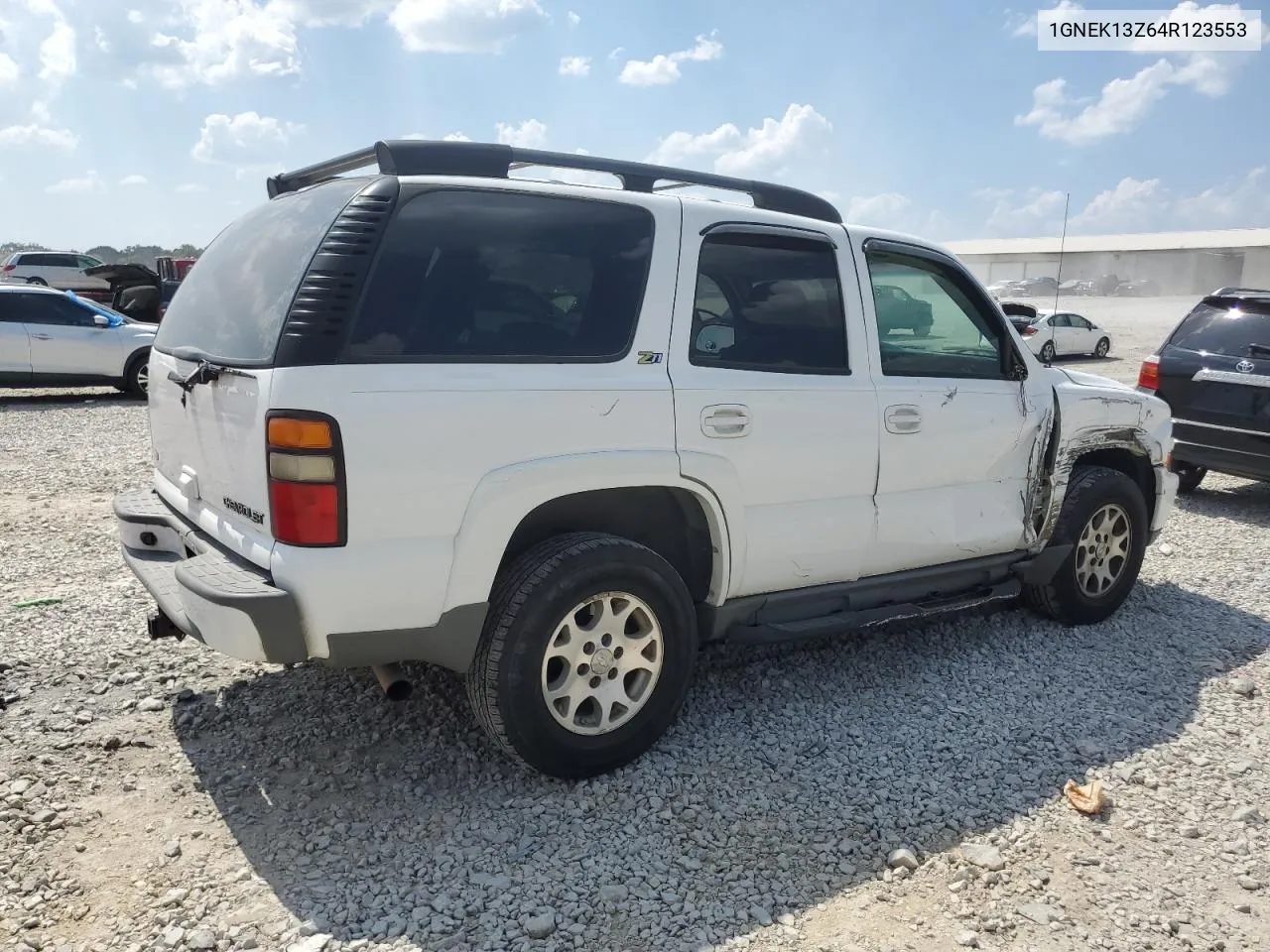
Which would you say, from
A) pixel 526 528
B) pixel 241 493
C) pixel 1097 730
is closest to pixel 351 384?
pixel 241 493

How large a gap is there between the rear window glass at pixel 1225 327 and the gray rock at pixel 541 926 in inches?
282

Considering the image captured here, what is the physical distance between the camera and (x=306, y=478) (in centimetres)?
271

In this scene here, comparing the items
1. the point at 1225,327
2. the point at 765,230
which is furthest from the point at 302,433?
the point at 1225,327

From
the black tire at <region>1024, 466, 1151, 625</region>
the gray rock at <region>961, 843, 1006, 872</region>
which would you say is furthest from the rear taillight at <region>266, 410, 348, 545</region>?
the black tire at <region>1024, 466, 1151, 625</region>

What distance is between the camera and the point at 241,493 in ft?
9.61

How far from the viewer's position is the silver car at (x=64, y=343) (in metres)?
12.9

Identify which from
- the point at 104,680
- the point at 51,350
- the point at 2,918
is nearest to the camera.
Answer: the point at 2,918

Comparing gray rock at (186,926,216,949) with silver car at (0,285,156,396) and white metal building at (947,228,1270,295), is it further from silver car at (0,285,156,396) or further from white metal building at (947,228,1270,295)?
white metal building at (947,228,1270,295)

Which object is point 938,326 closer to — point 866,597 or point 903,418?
point 903,418

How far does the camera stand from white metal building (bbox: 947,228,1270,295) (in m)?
59.4

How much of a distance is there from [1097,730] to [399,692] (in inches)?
109

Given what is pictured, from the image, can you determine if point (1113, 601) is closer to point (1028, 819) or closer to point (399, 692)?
point (1028, 819)

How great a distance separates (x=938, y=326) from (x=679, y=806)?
7.81 feet

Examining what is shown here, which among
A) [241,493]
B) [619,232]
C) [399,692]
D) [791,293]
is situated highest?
[619,232]
